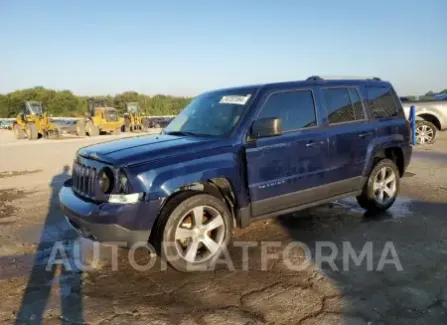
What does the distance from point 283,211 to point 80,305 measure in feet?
7.69

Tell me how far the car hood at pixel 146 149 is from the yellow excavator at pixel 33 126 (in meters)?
22.3

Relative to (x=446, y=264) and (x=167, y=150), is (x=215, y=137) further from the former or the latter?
(x=446, y=264)

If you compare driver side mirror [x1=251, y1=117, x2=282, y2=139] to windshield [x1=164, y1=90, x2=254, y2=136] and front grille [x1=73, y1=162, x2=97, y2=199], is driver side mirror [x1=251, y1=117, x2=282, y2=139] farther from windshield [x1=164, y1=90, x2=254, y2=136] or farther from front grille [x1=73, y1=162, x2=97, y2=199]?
front grille [x1=73, y1=162, x2=97, y2=199]

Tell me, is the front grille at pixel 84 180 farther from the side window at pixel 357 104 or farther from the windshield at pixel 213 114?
the side window at pixel 357 104

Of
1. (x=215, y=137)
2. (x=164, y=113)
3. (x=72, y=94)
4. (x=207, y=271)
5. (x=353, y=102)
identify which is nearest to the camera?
(x=207, y=271)

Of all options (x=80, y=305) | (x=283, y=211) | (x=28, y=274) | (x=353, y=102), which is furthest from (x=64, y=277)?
(x=353, y=102)

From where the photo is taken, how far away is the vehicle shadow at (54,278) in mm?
3207

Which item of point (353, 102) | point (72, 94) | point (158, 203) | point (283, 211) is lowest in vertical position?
point (283, 211)

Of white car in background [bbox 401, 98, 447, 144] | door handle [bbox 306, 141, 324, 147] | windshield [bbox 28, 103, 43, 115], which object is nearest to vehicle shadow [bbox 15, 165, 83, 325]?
door handle [bbox 306, 141, 324, 147]

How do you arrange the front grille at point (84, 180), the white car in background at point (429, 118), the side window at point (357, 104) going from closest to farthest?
1. the front grille at point (84, 180)
2. the side window at point (357, 104)
3. the white car in background at point (429, 118)

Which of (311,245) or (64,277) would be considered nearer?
(64,277)

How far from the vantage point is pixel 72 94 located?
227ft

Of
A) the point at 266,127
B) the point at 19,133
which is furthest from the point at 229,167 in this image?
the point at 19,133

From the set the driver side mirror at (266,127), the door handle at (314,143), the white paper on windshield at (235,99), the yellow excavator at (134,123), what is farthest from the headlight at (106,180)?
the yellow excavator at (134,123)
